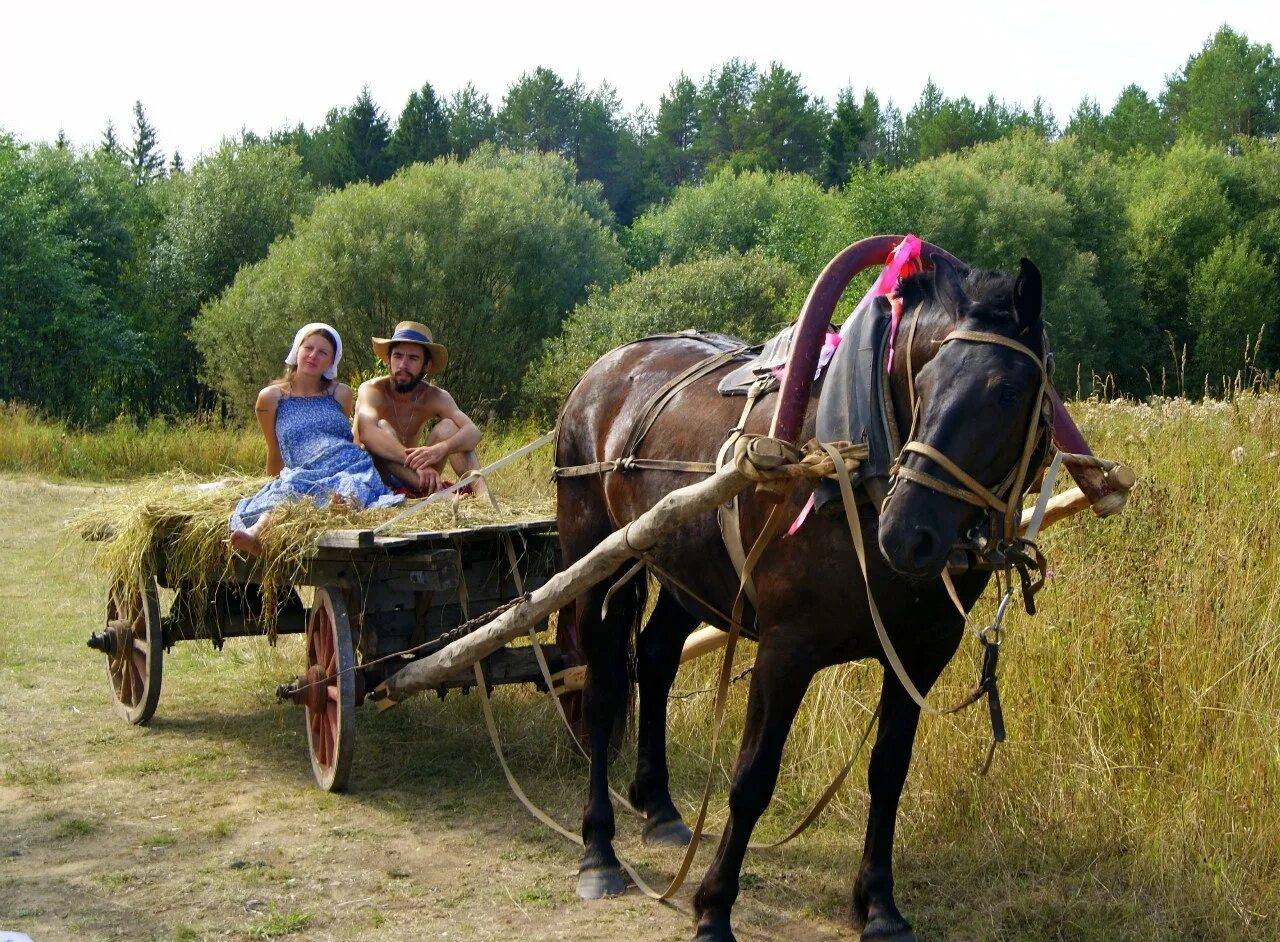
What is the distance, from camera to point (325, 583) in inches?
201

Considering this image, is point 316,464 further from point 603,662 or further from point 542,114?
point 542,114

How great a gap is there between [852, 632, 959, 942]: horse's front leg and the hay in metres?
2.13

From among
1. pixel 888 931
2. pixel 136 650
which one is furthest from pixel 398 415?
pixel 888 931

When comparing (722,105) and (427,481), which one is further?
(722,105)

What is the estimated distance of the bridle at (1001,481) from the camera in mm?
2861

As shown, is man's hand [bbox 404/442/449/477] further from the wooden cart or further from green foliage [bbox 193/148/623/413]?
green foliage [bbox 193/148/623/413]

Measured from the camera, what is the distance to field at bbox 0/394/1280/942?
3.79m

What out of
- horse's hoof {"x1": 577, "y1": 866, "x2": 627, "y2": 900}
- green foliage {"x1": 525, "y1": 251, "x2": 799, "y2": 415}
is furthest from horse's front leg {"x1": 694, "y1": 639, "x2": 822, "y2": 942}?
green foliage {"x1": 525, "y1": 251, "x2": 799, "y2": 415}

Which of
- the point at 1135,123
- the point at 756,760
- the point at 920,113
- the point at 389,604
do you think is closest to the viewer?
the point at 756,760

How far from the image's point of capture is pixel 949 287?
3.10 metres

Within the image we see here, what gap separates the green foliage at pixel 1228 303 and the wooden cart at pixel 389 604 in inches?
1263

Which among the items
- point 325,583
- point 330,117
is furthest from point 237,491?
point 330,117

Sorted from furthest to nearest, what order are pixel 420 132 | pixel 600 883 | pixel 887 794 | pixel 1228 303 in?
1. pixel 420 132
2. pixel 1228 303
3. pixel 600 883
4. pixel 887 794

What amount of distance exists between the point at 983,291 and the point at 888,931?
6.23ft
